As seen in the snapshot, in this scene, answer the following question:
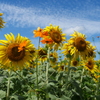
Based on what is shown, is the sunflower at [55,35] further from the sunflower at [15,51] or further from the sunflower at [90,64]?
the sunflower at [90,64]

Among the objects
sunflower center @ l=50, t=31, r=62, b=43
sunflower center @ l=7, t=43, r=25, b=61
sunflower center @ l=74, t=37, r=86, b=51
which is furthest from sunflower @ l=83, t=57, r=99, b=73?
sunflower center @ l=7, t=43, r=25, b=61

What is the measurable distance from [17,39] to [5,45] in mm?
255

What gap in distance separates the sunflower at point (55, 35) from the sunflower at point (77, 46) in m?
0.34

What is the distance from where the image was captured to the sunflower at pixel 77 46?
4.64 meters

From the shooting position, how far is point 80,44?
15.5ft

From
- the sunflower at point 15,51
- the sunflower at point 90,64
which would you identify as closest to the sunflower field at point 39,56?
the sunflower at point 15,51

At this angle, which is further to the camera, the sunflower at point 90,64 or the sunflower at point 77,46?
the sunflower at point 90,64

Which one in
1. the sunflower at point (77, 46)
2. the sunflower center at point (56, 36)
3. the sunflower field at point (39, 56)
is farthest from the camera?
the sunflower at point (77, 46)

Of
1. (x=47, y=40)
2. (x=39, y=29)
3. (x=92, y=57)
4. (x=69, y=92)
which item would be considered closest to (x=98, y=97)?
(x=69, y=92)

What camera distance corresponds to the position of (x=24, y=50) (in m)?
3.57

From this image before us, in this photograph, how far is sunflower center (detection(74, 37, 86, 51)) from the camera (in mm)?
4672

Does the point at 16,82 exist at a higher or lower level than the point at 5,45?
lower

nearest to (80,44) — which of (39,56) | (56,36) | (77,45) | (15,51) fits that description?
(77,45)

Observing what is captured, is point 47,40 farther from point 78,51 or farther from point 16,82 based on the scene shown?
point 16,82
